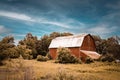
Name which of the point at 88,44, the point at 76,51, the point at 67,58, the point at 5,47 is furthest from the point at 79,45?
the point at 5,47

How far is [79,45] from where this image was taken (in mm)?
43812

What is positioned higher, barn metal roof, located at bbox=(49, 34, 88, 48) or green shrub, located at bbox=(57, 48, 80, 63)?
barn metal roof, located at bbox=(49, 34, 88, 48)

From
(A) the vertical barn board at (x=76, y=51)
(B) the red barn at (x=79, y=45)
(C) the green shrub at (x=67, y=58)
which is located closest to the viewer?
(C) the green shrub at (x=67, y=58)

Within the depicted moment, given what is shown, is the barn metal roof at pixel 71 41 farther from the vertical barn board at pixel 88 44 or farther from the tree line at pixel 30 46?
the tree line at pixel 30 46

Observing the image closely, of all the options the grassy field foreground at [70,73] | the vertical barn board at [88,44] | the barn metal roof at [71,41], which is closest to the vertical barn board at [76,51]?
the barn metal roof at [71,41]

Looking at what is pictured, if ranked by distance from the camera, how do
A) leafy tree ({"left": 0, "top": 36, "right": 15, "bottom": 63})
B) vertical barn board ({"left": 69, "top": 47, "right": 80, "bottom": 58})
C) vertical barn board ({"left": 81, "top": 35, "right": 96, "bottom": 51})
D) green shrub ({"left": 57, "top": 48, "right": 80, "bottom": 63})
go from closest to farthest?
1. leafy tree ({"left": 0, "top": 36, "right": 15, "bottom": 63})
2. green shrub ({"left": 57, "top": 48, "right": 80, "bottom": 63})
3. vertical barn board ({"left": 69, "top": 47, "right": 80, "bottom": 58})
4. vertical barn board ({"left": 81, "top": 35, "right": 96, "bottom": 51})

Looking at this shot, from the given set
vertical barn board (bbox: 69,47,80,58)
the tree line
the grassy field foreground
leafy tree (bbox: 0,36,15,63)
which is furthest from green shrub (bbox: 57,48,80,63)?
the grassy field foreground

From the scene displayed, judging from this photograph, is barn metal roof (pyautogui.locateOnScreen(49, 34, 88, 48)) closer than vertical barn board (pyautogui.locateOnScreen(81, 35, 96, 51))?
Yes

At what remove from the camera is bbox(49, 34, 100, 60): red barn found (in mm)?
43022

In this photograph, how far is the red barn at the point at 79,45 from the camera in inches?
1694

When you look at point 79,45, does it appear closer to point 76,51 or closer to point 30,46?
point 76,51

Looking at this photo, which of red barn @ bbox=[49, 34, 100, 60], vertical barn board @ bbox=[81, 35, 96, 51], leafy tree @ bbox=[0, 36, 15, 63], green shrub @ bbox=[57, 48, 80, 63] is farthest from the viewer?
vertical barn board @ bbox=[81, 35, 96, 51]

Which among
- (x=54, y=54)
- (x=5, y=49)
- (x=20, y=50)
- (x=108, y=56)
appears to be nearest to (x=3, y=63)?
(x=5, y=49)

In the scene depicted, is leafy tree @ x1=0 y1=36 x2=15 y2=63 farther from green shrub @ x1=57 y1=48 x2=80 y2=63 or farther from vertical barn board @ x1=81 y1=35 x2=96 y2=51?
vertical barn board @ x1=81 y1=35 x2=96 y2=51
